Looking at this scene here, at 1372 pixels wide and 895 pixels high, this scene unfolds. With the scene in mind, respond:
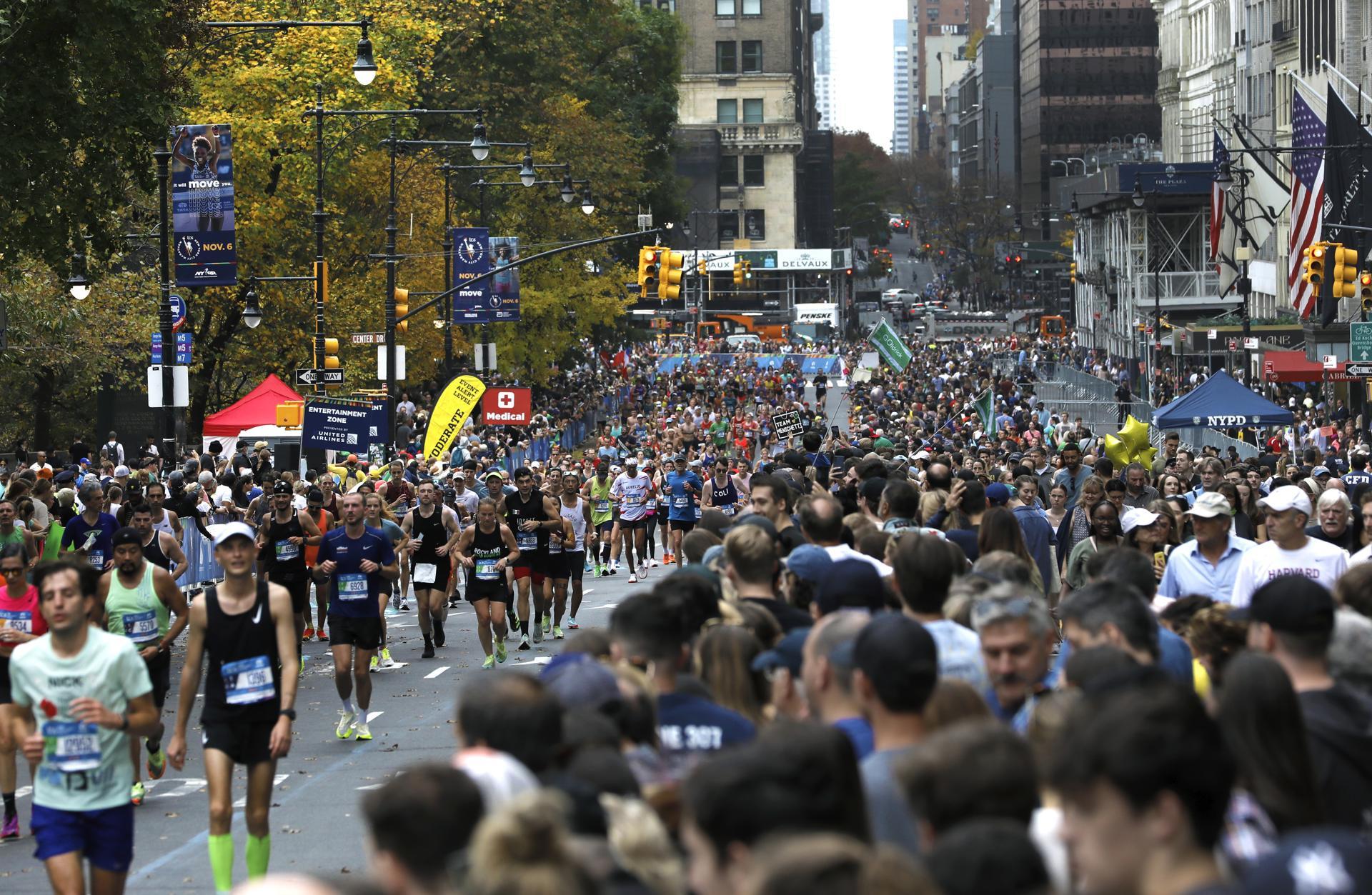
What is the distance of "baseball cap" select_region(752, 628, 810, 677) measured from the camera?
6.80 metres

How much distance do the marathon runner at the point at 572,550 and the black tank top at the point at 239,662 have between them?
396 inches

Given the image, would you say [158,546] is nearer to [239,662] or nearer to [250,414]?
[239,662]

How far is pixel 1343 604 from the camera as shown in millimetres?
7363

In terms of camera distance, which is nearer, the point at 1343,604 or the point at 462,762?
the point at 462,762

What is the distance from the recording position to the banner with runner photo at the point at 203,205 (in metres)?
25.6

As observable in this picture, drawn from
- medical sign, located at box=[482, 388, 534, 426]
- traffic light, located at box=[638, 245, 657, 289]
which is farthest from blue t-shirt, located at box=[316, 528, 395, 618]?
traffic light, located at box=[638, 245, 657, 289]

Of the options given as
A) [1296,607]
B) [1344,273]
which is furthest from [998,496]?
[1344,273]

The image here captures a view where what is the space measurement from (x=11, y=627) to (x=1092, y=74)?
5440 inches

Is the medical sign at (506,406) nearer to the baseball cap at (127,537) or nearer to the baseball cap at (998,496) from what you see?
the baseball cap at (998,496)

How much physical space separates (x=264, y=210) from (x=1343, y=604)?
3520 centimetres

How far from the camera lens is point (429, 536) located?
18594 millimetres

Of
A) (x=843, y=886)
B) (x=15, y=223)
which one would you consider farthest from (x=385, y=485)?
(x=843, y=886)

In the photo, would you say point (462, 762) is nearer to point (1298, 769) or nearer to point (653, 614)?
point (653, 614)

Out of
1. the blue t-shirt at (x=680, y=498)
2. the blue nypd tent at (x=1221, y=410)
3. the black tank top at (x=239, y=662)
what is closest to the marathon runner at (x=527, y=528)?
the blue t-shirt at (x=680, y=498)
